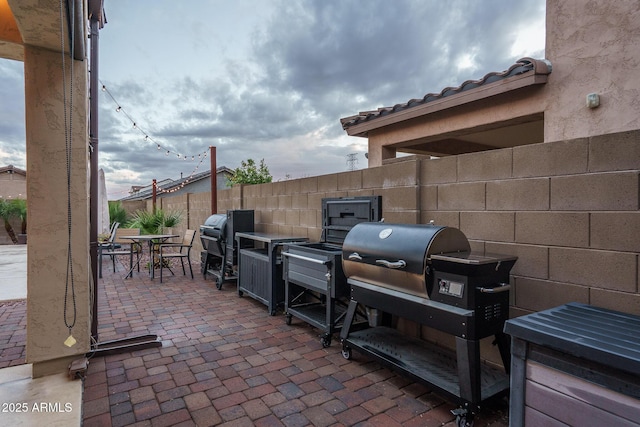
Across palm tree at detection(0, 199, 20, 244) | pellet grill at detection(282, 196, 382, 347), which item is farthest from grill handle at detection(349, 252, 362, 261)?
palm tree at detection(0, 199, 20, 244)

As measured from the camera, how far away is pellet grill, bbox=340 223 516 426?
202 cm

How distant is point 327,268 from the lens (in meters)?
3.16

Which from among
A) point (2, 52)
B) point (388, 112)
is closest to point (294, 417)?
point (2, 52)

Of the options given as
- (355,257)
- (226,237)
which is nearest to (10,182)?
(226,237)

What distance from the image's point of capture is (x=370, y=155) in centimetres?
610

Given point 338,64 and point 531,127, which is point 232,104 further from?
point 531,127

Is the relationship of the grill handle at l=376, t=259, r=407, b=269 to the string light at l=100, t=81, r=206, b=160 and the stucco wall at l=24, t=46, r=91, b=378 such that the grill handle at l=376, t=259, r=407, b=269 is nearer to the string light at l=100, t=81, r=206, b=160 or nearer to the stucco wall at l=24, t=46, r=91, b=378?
the stucco wall at l=24, t=46, r=91, b=378

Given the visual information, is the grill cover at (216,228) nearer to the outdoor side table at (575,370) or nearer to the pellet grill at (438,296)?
the pellet grill at (438,296)

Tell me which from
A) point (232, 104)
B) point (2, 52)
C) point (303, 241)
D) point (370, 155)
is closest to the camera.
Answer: point (2, 52)

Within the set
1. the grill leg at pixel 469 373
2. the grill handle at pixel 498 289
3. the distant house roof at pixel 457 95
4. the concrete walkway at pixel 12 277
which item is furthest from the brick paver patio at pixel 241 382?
the distant house roof at pixel 457 95

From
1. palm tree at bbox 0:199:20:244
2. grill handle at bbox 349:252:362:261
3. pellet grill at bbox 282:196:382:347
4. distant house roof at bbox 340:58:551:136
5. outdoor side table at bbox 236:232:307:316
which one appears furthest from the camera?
palm tree at bbox 0:199:20:244

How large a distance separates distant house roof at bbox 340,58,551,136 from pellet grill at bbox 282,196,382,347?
2016 millimetres

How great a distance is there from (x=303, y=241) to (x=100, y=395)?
8.22ft

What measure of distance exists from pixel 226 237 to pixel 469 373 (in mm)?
4230
